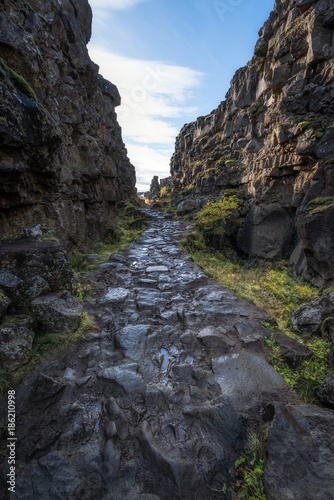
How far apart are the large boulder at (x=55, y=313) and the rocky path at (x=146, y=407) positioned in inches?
20.5

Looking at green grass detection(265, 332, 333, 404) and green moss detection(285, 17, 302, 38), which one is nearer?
green grass detection(265, 332, 333, 404)

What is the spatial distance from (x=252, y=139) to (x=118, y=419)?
21.4m

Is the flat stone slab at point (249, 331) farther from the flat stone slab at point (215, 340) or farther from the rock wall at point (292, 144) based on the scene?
the rock wall at point (292, 144)

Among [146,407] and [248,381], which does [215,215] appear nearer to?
[248,381]

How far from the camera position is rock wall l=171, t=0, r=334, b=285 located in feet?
31.4

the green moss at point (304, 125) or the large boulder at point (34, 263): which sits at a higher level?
the green moss at point (304, 125)

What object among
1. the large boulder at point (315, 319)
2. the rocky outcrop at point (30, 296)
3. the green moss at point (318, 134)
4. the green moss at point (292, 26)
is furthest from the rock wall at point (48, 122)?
the green moss at point (292, 26)

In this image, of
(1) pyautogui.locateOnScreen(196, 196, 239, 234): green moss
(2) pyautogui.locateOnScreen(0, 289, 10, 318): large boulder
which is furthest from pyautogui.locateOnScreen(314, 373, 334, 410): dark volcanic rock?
(1) pyautogui.locateOnScreen(196, 196, 239, 234): green moss

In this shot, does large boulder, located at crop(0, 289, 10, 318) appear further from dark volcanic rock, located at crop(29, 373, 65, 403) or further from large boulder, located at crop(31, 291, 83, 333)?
dark volcanic rock, located at crop(29, 373, 65, 403)

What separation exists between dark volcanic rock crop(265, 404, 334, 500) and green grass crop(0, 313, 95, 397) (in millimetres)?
3384

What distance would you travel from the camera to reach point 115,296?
6.11 meters

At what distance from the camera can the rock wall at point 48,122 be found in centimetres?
493

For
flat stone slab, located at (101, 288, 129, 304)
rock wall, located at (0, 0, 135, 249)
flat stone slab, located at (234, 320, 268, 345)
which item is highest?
rock wall, located at (0, 0, 135, 249)

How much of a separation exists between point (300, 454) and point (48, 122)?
804 cm
